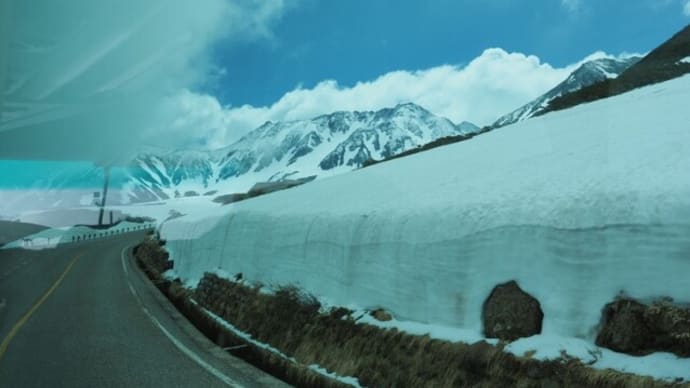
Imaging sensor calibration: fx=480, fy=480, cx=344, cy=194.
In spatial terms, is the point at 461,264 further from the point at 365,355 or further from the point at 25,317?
the point at 25,317

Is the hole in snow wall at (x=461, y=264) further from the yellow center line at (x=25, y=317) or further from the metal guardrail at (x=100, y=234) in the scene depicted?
the metal guardrail at (x=100, y=234)

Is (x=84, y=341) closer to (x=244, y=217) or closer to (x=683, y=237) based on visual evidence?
(x=244, y=217)

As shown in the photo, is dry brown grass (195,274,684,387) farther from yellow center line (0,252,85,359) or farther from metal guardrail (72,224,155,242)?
metal guardrail (72,224,155,242)

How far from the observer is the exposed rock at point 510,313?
184 inches

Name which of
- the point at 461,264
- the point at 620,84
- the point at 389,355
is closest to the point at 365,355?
the point at 389,355

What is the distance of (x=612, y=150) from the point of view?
627 centimetres

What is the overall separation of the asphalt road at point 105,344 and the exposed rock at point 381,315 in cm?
154

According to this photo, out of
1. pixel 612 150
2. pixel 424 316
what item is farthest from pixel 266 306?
pixel 612 150

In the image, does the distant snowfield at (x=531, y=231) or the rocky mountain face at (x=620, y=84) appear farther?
the rocky mountain face at (x=620, y=84)

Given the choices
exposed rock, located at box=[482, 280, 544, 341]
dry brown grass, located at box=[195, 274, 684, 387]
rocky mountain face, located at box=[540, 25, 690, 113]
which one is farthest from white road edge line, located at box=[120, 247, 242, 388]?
rocky mountain face, located at box=[540, 25, 690, 113]

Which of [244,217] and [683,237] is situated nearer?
[683,237]

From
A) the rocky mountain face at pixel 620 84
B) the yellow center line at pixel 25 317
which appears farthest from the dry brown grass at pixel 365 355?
the rocky mountain face at pixel 620 84

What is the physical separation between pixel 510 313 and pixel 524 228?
0.90 metres

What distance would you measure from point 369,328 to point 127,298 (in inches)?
395
